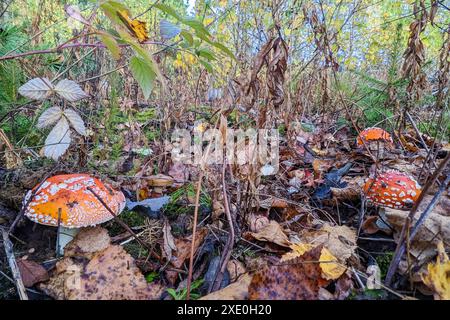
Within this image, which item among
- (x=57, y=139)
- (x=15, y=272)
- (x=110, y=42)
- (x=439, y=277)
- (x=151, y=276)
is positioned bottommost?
(x=151, y=276)

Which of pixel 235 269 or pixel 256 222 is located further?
pixel 256 222

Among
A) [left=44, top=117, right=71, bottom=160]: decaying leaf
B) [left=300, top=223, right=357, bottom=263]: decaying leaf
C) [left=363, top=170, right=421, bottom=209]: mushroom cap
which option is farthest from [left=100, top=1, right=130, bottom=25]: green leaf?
[left=363, top=170, right=421, bottom=209]: mushroom cap

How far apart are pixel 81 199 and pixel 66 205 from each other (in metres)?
Answer: 0.07

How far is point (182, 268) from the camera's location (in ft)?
4.98

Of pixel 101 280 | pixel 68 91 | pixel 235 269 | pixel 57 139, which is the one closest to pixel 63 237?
pixel 101 280

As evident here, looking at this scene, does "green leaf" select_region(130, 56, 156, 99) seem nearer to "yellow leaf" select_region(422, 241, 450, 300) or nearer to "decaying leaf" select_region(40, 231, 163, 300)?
"decaying leaf" select_region(40, 231, 163, 300)

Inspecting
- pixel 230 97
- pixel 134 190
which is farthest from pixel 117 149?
pixel 230 97

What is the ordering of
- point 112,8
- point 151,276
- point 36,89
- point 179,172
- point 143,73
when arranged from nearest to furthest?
point 112,8, point 143,73, point 36,89, point 151,276, point 179,172

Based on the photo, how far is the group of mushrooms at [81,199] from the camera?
153 cm

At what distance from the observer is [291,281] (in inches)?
47.6

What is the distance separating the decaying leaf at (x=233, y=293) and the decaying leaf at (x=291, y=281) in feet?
0.19

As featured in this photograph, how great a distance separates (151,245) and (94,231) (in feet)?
1.12

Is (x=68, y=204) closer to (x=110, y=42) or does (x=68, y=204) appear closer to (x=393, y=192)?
(x=110, y=42)
